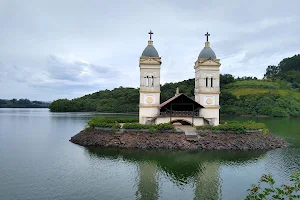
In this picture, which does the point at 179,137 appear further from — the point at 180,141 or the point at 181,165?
the point at 181,165

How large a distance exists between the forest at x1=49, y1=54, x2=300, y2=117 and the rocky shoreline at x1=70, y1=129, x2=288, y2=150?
47026 millimetres

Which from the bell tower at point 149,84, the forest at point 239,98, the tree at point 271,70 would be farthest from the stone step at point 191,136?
the tree at point 271,70

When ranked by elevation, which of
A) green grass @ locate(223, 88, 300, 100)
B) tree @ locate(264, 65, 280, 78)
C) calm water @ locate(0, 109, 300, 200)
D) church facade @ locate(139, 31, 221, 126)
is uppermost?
tree @ locate(264, 65, 280, 78)

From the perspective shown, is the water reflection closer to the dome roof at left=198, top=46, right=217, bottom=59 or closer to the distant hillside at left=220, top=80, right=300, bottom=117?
the dome roof at left=198, top=46, right=217, bottom=59

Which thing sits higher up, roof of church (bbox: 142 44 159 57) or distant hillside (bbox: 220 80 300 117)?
roof of church (bbox: 142 44 159 57)

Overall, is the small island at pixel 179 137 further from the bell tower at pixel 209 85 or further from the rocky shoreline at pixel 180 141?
the bell tower at pixel 209 85

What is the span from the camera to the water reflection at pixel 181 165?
1489cm

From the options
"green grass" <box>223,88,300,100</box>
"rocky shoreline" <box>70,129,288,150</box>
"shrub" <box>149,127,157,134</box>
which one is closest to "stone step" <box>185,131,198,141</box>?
"rocky shoreline" <box>70,129,288,150</box>

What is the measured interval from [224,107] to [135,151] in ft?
179

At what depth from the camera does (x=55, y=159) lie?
21.4 meters

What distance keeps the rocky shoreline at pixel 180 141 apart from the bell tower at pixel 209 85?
15.9 ft

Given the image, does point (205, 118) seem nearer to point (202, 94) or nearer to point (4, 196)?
point (202, 94)

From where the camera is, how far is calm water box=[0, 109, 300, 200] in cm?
1424

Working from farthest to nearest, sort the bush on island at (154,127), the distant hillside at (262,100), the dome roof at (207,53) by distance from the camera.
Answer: the distant hillside at (262,100) < the dome roof at (207,53) < the bush on island at (154,127)
